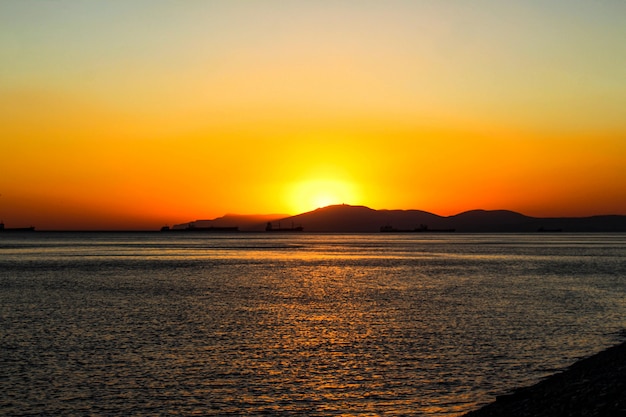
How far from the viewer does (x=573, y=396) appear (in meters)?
19.6

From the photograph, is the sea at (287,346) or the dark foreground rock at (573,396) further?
the sea at (287,346)

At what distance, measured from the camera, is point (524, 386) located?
23969 millimetres

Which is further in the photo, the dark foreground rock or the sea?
the sea

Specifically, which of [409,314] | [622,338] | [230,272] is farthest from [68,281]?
[622,338]

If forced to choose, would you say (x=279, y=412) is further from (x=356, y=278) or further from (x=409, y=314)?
(x=356, y=278)

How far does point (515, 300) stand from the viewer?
52.8 metres

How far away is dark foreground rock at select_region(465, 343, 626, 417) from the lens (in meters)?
17.9

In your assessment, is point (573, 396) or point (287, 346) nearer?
point (573, 396)

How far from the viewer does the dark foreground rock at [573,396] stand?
58.8ft

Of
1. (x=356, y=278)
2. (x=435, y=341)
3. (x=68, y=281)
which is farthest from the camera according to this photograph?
(x=356, y=278)

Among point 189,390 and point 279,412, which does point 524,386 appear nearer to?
point 279,412

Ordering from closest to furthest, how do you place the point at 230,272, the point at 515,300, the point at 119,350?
the point at 119,350 < the point at 515,300 < the point at 230,272

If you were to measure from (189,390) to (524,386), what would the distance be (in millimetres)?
11767

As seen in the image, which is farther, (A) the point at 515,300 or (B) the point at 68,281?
(B) the point at 68,281
